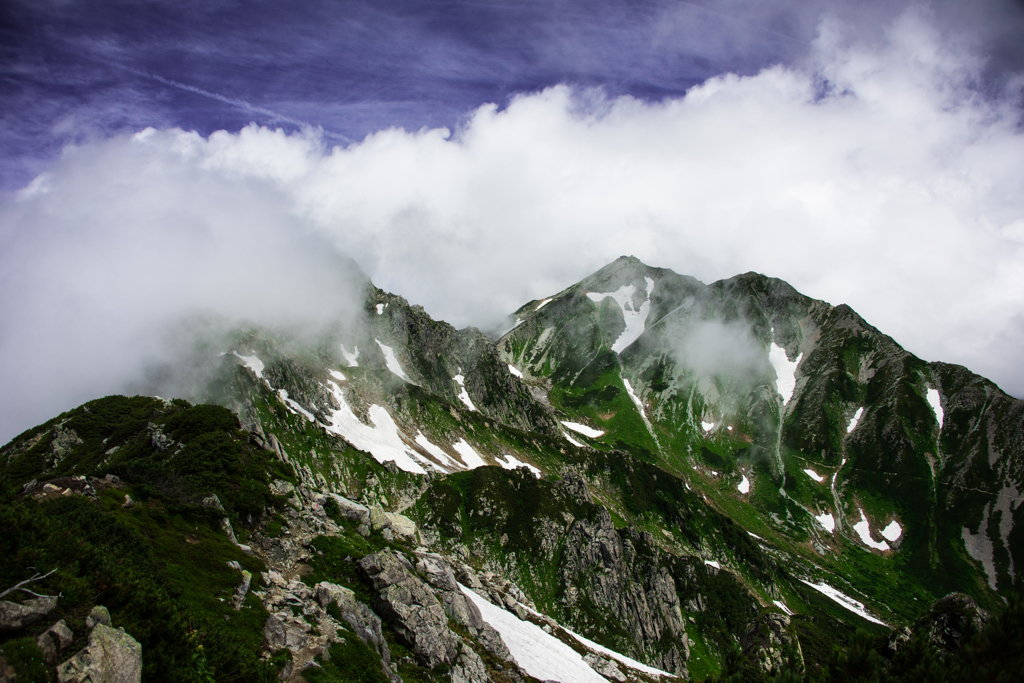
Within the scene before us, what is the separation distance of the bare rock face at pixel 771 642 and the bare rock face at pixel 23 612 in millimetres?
60495

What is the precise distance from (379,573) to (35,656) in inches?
772

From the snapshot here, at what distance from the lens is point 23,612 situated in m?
12.7

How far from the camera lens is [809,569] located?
191375mm

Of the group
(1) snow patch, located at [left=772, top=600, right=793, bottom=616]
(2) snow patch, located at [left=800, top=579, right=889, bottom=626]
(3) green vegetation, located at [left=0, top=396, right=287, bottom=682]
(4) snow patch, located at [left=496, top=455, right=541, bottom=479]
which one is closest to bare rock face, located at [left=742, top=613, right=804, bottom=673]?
(3) green vegetation, located at [left=0, top=396, right=287, bottom=682]

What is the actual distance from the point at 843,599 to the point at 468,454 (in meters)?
157

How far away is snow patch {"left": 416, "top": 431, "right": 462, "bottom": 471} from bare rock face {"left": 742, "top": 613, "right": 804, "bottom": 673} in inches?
3085

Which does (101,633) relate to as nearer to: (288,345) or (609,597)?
(609,597)

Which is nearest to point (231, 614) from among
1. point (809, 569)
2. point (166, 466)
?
point (166, 466)

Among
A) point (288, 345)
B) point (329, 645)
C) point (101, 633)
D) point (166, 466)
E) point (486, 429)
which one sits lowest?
point (486, 429)

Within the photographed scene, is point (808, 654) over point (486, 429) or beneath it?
over

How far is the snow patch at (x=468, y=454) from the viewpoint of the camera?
139 metres

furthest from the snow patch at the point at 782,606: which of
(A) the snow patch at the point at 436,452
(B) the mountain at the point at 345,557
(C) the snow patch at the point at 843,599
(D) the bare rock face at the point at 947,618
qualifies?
(D) the bare rock face at the point at 947,618

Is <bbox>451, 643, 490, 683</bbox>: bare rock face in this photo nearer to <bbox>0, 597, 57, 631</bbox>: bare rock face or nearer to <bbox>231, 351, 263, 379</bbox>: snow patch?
<bbox>0, 597, 57, 631</bbox>: bare rock face

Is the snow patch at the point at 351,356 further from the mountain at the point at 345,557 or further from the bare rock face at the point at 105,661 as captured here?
the bare rock face at the point at 105,661
